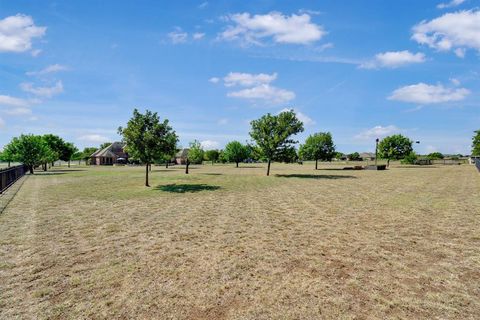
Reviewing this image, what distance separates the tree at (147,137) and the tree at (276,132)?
14.5 metres

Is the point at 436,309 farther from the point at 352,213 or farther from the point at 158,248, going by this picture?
the point at 352,213

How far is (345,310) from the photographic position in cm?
485

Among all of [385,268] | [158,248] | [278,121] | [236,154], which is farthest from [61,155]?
[385,268]

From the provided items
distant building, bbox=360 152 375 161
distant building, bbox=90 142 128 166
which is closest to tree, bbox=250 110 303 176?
distant building, bbox=90 142 128 166

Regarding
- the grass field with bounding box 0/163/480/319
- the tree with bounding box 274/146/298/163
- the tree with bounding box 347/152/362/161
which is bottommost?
the grass field with bounding box 0/163/480/319

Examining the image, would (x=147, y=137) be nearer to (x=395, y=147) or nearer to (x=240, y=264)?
(x=240, y=264)

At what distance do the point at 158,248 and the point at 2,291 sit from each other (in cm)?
344

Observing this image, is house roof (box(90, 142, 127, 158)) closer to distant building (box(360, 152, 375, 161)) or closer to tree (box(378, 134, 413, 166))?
tree (box(378, 134, 413, 166))

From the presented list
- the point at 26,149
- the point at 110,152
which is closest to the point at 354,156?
the point at 110,152

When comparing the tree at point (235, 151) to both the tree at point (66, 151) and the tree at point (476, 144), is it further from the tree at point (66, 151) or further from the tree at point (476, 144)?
the tree at point (476, 144)

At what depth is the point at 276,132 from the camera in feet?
118

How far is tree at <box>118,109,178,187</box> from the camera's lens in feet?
76.3

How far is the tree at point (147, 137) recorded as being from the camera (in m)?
23.2

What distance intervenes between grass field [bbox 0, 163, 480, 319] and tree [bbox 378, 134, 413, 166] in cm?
6737
